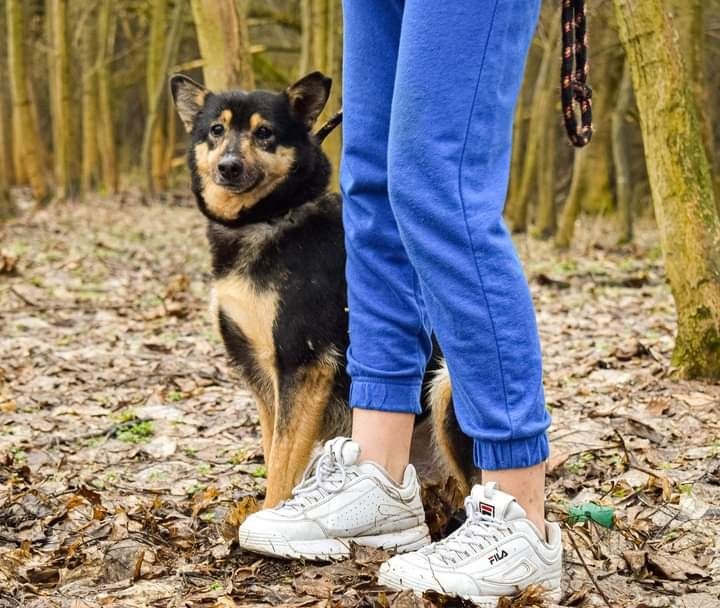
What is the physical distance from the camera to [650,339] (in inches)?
221

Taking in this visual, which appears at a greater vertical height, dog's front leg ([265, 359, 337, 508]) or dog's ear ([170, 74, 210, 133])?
dog's ear ([170, 74, 210, 133])

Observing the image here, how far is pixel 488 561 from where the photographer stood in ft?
7.27

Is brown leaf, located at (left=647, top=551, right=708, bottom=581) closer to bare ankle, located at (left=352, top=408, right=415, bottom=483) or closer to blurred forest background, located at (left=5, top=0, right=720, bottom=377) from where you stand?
bare ankle, located at (left=352, top=408, right=415, bottom=483)

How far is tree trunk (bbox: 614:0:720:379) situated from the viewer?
4.25 meters

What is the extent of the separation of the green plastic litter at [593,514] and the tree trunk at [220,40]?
423cm

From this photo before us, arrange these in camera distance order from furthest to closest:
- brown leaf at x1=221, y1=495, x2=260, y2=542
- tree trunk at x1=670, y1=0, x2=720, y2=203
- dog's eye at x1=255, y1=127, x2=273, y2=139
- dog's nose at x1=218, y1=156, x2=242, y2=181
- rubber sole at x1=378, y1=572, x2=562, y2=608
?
tree trunk at x1=670, y1=0, x2=720, y2=203 < dog's eye at x1=255, y1=127, x2=273, y2=139 < dog's nose at x1=218, y1=156, x2=242, y2=181 < brown leaf at x1=221, y1=495, x2=260, y2=542 < rubber sole at x1=378, y1=572, x2=562, y2=608

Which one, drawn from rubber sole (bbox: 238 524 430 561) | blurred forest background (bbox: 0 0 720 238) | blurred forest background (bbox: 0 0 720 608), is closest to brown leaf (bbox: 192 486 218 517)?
blurred forest background (bbox: 0 0 720 608)

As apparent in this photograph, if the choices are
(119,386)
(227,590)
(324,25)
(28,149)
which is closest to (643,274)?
(324,25)

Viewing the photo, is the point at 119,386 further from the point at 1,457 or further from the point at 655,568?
the point at 655,568

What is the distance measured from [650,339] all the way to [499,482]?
3.71 m

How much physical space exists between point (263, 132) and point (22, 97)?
964 cm

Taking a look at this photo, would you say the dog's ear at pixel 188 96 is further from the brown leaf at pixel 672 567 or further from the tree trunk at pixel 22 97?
the tree trunk at pixel 22 97

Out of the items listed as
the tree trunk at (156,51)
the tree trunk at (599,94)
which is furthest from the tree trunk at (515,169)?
the tree trunk at (156,51)

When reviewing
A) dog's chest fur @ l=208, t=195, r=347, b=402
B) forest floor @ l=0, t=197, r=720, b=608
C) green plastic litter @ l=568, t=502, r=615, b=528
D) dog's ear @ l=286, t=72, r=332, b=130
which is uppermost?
dog's ear @ l=286, t=72, r=332, b=130
